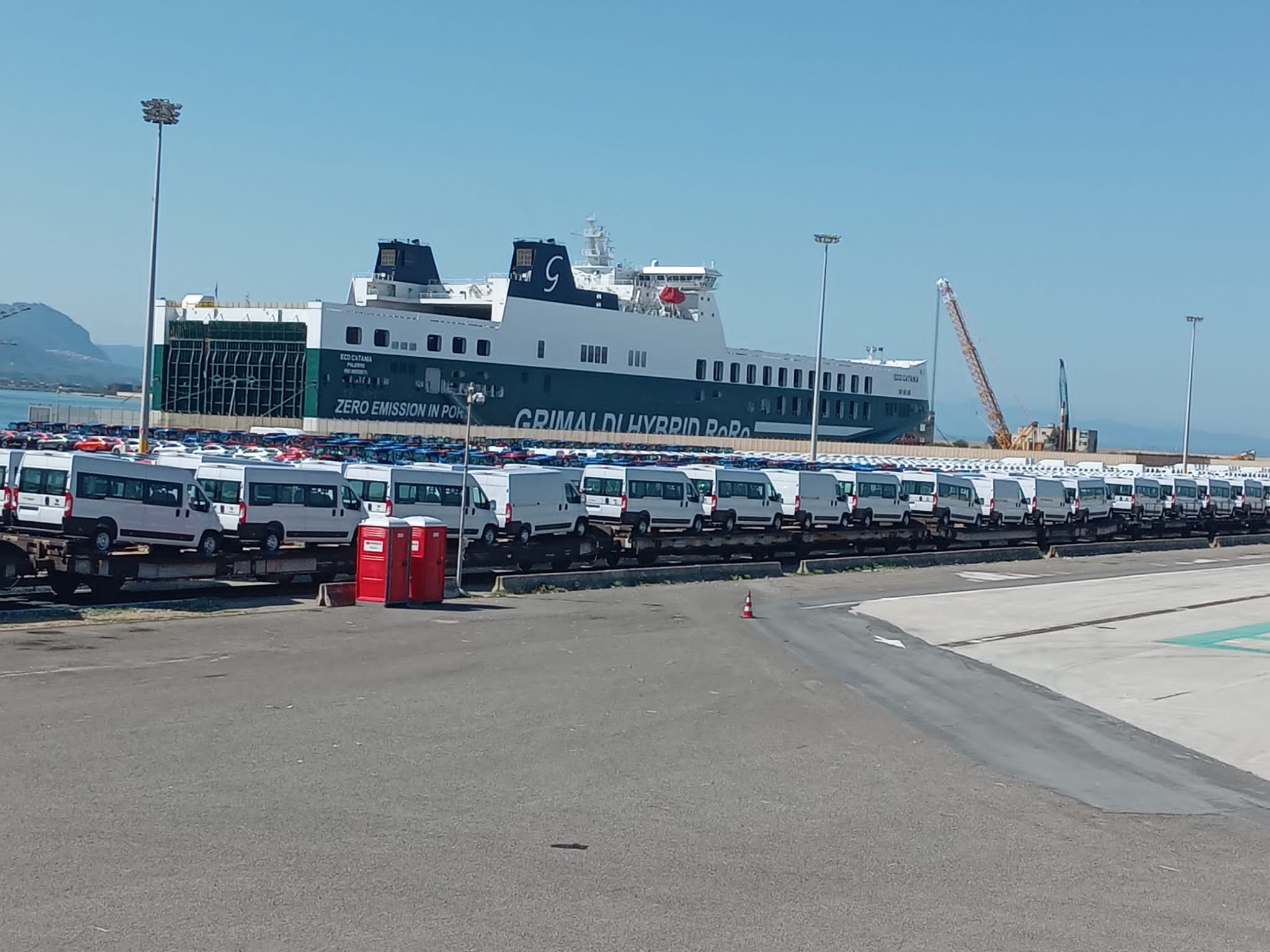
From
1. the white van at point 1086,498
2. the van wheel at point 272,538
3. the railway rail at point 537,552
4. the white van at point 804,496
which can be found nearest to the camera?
the railway rail at point 537,552

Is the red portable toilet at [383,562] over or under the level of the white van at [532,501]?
under

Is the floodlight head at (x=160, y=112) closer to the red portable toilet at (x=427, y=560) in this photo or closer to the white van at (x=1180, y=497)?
the red portable toilet at (x=427, y=560)

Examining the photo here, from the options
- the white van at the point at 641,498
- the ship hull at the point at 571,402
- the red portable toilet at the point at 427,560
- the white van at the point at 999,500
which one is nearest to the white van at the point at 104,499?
the red portable toilet at the point at 427,560

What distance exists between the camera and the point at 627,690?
17172 mm

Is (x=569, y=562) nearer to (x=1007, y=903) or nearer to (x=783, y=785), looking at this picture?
(x=783, y=785)

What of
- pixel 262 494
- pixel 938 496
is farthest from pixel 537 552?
pixel 938 496

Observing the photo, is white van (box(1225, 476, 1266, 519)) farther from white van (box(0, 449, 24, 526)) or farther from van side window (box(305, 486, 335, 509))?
white van (box(0, 449, 24, 526))

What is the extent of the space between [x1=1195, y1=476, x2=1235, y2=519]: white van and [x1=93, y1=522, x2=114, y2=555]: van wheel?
48.3m

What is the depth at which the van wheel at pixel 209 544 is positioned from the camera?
25578mm

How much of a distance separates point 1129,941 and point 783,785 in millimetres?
4369

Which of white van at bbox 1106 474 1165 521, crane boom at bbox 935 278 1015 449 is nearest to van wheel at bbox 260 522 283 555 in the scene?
white van at bbox 1106 474 1165 521

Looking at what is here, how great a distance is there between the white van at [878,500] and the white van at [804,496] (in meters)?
1.27

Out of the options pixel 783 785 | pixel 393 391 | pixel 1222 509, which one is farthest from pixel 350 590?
pixel 393 391

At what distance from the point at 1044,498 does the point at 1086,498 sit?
3.36m
